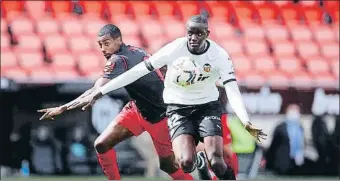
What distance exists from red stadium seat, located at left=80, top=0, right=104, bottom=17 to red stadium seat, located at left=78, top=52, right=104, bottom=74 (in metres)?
1.42

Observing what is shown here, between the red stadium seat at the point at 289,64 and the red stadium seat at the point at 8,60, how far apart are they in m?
4.13

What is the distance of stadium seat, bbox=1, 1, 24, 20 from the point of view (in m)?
16.1

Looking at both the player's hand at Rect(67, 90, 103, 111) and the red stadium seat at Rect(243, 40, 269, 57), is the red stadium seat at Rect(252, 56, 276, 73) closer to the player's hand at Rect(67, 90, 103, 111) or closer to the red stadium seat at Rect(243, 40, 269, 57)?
the red stadium seat at Rect(243, 40, 269, 57)

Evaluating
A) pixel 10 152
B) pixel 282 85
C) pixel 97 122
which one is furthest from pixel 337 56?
pixel 10 152

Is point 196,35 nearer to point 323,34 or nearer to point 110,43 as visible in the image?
point 110,43

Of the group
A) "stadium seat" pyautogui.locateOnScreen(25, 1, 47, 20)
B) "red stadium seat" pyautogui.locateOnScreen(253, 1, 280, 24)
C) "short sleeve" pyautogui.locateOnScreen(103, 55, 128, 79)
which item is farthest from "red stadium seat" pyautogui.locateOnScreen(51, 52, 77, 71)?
"short sleeve" pyautogui.locateOnScreen(103, 55, 128, 79)

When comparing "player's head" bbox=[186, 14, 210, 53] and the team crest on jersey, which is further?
the team crest on jersey

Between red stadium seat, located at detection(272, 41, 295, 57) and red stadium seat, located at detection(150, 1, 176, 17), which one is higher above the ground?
red stadium seat, located at detection(150, 1, 176, 17)

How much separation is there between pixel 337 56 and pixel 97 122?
4805 mm

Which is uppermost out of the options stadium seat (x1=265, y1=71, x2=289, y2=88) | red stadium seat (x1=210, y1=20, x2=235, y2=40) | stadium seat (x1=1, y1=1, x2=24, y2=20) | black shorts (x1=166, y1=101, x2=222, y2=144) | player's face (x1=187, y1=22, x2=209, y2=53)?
stadium seat (x1=1, y1=1, x2=24, y2=20)

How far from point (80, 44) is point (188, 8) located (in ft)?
7.68

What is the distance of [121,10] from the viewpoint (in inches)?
661

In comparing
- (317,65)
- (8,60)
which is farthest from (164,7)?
(8,60)

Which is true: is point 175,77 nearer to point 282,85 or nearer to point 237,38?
point 282,85
